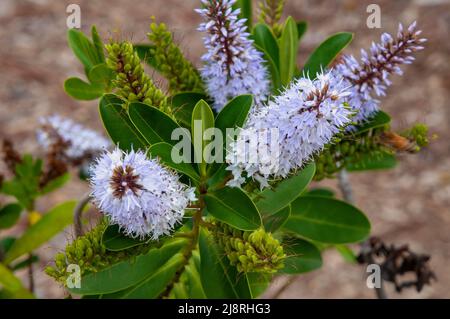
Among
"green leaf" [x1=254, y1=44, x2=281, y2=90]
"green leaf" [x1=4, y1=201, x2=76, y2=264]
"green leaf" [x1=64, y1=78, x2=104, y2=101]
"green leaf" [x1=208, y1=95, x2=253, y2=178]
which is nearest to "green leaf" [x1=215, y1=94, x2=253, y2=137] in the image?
"green leaf" [x1=208, y1=95, x2=253, y2=178]

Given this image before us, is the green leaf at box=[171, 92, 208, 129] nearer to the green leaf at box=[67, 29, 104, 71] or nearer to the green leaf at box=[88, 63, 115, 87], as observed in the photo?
the green leaf at box=[88, 63, 115, 87]

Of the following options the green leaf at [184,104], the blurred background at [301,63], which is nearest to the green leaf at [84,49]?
the green leaf at [184,104]

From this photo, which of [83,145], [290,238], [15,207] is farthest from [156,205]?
[15,207]

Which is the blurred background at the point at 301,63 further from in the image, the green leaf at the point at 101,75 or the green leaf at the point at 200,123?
the green leaf at the point at 200,123

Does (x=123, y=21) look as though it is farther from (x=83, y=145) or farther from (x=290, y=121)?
(x=290, y=121)

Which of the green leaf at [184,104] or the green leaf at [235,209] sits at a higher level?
the green leaf at [184,104]
